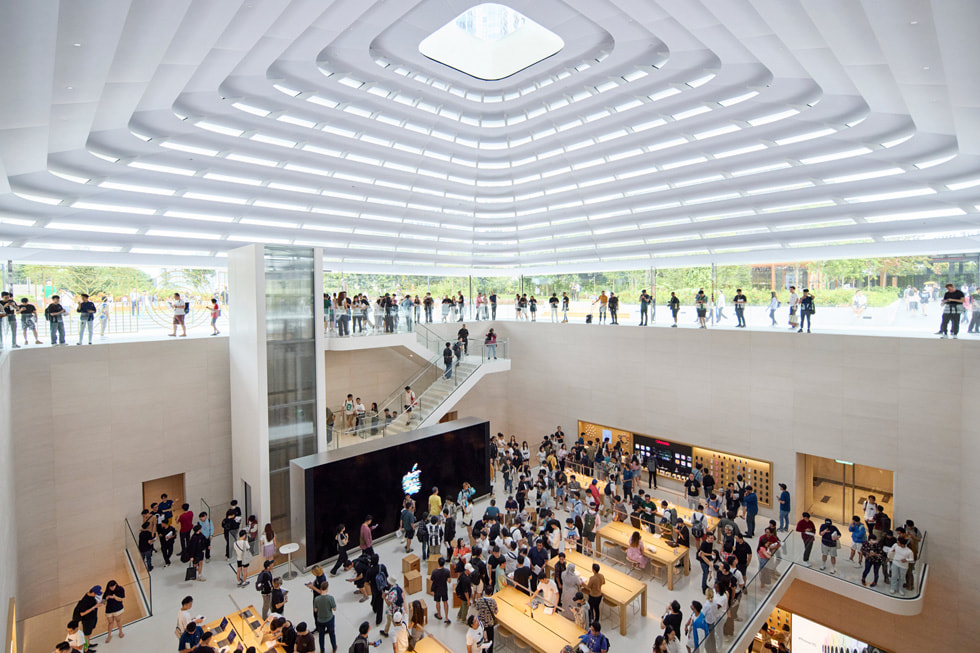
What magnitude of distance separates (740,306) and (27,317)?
21.7 metres

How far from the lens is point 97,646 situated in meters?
9.19

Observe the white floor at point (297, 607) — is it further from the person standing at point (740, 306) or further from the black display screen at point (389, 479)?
the person standing at point (740, 306)

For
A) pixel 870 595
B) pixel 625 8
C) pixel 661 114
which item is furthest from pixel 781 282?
pixel 625 8

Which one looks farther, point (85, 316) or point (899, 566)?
point (85, 316)

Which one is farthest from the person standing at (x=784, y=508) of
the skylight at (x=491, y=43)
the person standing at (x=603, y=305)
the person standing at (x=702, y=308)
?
the skylight at (x=491, y=43)

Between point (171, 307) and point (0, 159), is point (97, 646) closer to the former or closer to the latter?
point (0, 159)

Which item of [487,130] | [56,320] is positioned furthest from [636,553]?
[56,320]

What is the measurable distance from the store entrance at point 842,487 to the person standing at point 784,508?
204 centimetres

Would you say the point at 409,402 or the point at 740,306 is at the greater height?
the point at 740,306

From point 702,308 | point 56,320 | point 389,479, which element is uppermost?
point 702,308

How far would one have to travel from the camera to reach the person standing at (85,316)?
13336 mm

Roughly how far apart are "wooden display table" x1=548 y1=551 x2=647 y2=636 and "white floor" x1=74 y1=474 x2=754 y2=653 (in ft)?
0.93

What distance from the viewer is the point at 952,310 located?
1287cm

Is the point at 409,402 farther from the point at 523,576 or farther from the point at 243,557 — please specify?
the point at 523,576
